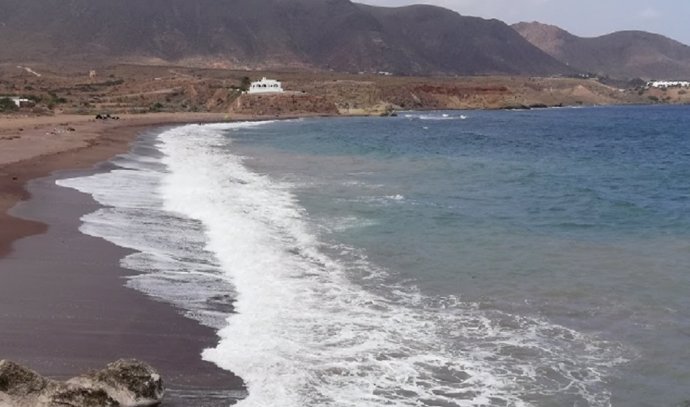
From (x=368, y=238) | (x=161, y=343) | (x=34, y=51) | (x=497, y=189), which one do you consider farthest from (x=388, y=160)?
(x=34, y=51)

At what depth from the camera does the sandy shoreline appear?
368 inches

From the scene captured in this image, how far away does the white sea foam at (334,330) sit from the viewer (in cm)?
909

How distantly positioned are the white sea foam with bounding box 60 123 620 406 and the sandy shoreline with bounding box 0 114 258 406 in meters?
0.41

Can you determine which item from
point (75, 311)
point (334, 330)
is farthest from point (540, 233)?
point (75, 311)

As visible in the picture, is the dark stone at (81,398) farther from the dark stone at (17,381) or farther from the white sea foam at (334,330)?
the white sea foam at (334,330)

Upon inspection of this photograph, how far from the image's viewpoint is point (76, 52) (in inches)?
7505

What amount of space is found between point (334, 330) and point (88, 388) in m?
4.06

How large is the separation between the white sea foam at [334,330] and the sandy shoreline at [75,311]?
0.41 metres

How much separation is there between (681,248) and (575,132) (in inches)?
2285

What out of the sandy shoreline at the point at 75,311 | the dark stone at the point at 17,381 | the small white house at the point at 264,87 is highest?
the small white house at the point at 264,87

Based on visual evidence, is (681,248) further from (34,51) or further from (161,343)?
(34,51)

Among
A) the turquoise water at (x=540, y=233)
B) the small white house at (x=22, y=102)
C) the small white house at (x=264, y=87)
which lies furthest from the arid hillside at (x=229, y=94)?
the turquoise water at (x=540, y=233)

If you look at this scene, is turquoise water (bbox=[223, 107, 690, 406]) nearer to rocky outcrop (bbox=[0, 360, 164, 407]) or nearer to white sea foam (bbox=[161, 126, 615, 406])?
white sea foam (bbox=[161, 126, 615, 406])

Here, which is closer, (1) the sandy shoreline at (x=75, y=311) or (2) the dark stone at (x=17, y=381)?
(2) the dark stone at (x=17, y=381)
